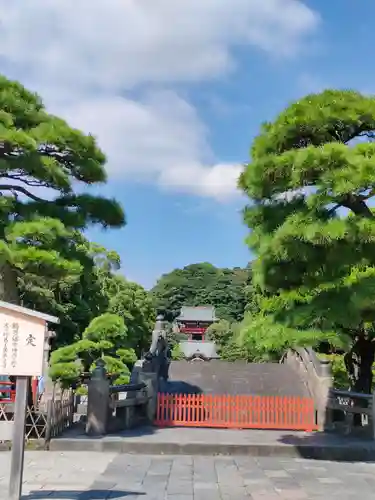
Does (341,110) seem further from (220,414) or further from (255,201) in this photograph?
(220,414)

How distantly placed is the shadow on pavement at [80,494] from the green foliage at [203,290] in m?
71.9

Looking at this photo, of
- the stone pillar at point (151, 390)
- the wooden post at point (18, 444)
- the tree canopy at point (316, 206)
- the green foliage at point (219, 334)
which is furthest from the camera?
the green foliage at point (219, 334)

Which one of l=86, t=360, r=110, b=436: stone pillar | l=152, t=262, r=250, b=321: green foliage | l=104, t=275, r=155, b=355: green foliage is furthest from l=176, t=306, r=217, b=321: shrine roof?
l=86, t=360, r=110, b=436: stone pillar

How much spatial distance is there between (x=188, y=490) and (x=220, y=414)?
635 centimetres

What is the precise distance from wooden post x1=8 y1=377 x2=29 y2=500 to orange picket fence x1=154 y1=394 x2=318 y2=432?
25.0 feet

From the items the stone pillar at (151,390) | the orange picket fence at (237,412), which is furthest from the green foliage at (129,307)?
the orange picket fence at (237,412)

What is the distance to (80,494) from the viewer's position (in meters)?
6.40

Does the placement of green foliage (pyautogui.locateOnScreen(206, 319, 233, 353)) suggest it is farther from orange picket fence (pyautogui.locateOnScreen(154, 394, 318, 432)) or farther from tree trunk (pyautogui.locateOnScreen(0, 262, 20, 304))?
tree trunk (pyautogui.locateOnScreen(0, 262, 20, 304))

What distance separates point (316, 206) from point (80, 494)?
16.0 feet

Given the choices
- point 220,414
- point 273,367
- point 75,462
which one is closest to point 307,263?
point 75,462

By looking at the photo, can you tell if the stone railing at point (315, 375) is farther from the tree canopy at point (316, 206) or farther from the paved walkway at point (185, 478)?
the tree canopy at point (316, 206)

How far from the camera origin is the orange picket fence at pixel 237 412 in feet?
42.1

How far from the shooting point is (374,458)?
9664 mm

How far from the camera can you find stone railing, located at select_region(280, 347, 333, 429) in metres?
13.4
